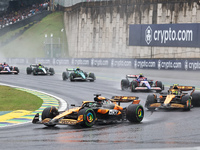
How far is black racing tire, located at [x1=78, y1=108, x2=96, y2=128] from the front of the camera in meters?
12.2

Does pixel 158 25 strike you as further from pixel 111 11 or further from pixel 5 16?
pixel 5 16

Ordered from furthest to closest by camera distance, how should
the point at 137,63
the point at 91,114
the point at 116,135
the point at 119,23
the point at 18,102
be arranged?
the point at 119,23 < the point at 137,63 < the point at 18,102 < the point at 91,114 < the point at 116,135

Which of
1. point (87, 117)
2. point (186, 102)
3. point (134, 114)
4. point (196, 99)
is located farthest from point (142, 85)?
point (87, 117)

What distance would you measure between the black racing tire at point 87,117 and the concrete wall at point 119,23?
3476 cm

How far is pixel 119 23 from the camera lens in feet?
189

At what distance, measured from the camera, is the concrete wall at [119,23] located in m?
48.7

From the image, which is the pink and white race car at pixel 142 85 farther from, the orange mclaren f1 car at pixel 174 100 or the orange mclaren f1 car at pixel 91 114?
the orange mclaren f1 car at pixel 91 114

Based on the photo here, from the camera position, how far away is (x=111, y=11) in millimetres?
59250

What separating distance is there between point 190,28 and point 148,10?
8452mm

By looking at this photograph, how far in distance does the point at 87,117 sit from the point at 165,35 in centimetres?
3761

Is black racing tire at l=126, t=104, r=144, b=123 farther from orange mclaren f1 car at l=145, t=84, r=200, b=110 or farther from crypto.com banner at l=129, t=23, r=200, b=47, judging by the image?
crypto.com banner at l=129, t=23, r=200, b=47

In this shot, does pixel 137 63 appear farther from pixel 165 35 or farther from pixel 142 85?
pixel 142 85

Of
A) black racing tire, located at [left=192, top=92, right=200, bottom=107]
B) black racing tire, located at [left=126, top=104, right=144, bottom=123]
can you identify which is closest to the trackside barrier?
black racing tire, located at [left=192, top=92, right=200, bottom=107]

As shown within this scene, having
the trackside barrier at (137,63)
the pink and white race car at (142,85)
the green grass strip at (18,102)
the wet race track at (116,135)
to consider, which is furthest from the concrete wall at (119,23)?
the wet race track at (116,135)
